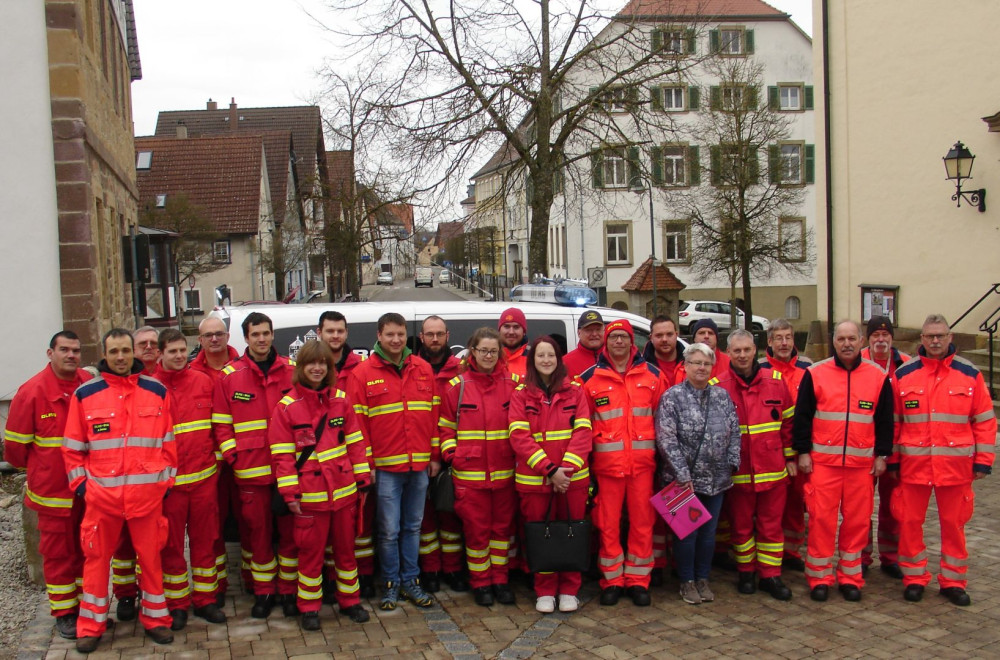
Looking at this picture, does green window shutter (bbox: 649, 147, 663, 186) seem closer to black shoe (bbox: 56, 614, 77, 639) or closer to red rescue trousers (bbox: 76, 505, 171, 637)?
red rescue trousers (bbox: 76, 505, 171, 637)

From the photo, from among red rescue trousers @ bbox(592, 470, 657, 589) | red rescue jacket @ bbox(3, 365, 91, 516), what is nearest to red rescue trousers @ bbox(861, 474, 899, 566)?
red rescue trousers @ bbox(592, 470, 657, 589)

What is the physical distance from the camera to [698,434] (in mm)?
6039

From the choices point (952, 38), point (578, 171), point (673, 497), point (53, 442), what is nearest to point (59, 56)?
point (53, 442)

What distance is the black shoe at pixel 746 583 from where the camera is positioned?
20.9 feet

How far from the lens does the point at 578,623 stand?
19.1 feet

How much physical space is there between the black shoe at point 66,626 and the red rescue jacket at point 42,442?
2.18ft

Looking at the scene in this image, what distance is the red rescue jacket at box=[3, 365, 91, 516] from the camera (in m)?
5.53

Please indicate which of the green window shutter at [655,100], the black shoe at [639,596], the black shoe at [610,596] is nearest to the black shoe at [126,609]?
the black shoe at [610,596]

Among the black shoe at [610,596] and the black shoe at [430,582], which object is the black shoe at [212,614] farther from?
the black shoe at [610,596]

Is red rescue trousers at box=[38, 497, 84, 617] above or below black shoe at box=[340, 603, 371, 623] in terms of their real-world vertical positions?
above

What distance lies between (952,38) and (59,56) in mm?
14427

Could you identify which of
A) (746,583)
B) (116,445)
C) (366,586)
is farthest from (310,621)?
(746,583)

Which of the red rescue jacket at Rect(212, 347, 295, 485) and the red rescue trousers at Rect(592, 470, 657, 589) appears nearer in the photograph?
the red rescue jacket at Rect(212, 347, 295, 485)

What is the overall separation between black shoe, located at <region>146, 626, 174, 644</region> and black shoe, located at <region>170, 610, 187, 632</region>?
6.4 inches
